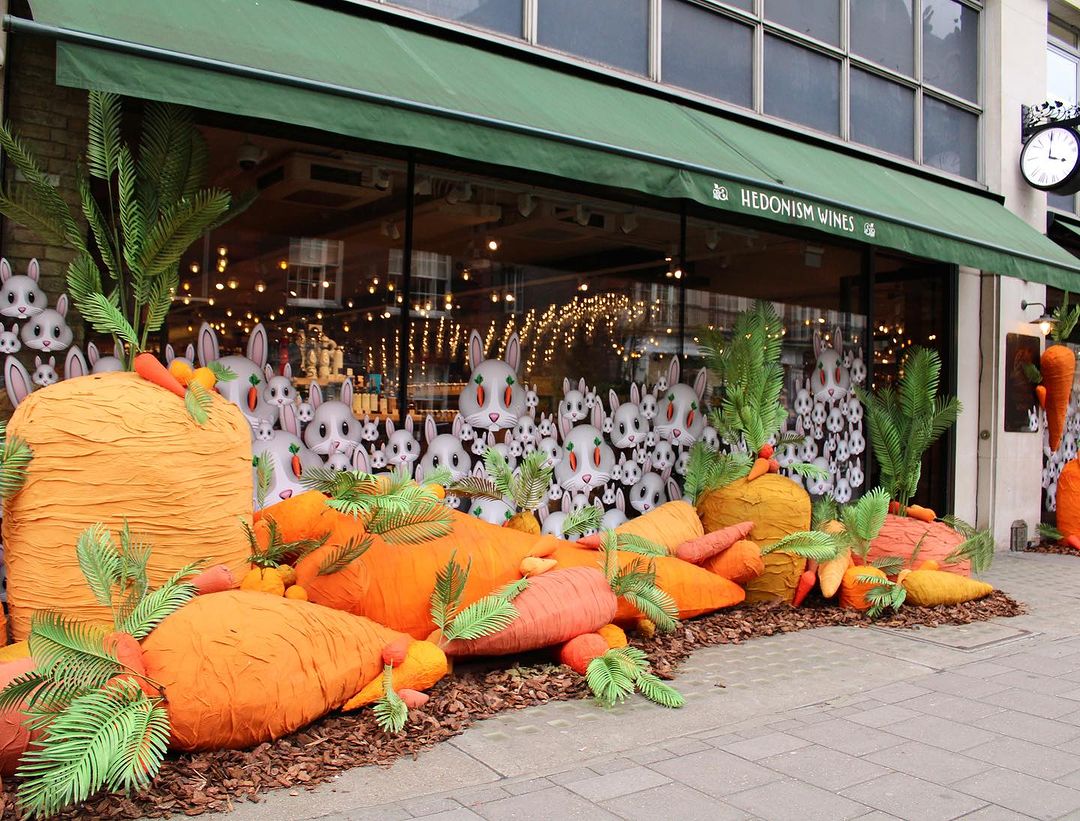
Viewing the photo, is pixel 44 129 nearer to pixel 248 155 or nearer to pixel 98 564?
pixel 248 155

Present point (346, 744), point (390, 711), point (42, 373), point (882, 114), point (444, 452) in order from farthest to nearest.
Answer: point (882, 114), point (444, 452), point (42, 373), point (390, 711), point (346, 744)

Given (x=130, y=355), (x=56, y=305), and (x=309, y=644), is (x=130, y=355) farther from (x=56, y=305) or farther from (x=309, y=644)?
(x=309, y=644)

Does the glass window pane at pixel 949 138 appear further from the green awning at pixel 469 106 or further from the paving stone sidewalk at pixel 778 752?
the paving stone sidewalk at pixel 778 752

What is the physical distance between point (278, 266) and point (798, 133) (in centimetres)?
568

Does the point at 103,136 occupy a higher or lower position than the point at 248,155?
lower

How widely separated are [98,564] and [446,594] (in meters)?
1.67

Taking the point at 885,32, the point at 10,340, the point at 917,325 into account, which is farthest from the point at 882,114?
the point at 10,340

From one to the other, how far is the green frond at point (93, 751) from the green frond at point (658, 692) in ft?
8.07

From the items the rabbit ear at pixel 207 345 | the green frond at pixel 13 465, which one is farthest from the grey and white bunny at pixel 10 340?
the green frond at pixel 13 465

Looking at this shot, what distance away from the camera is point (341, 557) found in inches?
190

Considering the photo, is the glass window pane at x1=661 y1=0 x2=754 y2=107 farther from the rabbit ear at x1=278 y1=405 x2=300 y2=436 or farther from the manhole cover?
the manhole cover

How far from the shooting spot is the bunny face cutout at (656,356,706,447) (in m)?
8.34

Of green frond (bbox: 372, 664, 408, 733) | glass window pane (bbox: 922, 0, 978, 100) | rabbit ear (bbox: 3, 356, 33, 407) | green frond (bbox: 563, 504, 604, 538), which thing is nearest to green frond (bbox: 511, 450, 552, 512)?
green frond (bbox: 563, 504, 604, 538)

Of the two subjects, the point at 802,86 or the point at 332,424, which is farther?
the point at 802,86
